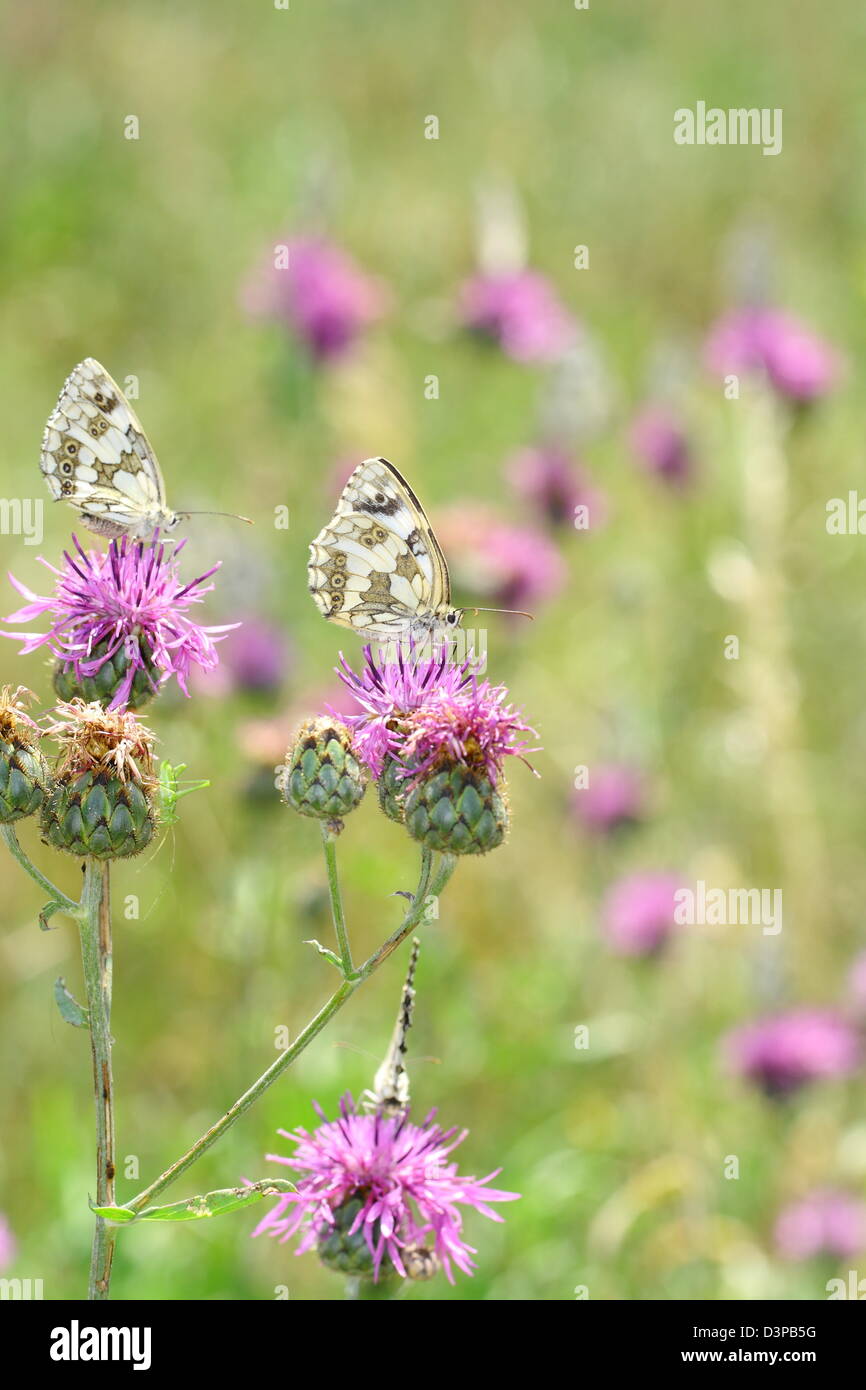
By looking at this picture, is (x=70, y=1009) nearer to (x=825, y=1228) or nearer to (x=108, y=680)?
(x=108, y=680)

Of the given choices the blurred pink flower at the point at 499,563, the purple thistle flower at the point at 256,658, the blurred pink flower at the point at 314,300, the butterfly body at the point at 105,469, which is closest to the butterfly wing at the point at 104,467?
the butterfly body at the point at 105,469

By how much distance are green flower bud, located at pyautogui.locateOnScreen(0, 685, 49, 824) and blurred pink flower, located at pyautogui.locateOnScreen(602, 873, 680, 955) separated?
155 inches

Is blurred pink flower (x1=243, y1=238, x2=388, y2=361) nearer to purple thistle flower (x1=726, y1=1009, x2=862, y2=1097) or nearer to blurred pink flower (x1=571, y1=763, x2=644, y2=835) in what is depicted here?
blurred pink flower (x1=571, y1=763, x2=644, y2=835)

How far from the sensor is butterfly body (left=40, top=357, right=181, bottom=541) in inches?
148

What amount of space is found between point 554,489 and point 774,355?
148 cm

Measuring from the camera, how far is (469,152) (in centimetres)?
1423

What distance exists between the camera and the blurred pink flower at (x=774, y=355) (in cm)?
760

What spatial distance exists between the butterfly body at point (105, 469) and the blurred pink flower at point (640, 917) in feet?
11.2

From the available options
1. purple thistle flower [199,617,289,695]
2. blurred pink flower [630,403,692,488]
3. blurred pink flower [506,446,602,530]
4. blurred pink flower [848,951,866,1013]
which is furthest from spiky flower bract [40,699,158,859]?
blurred pink flower [630,403,692,488]

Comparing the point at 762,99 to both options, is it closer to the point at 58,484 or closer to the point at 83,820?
the point at 58,484

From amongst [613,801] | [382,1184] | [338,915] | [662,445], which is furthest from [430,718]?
[662,445]

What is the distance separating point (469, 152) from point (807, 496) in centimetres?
594
